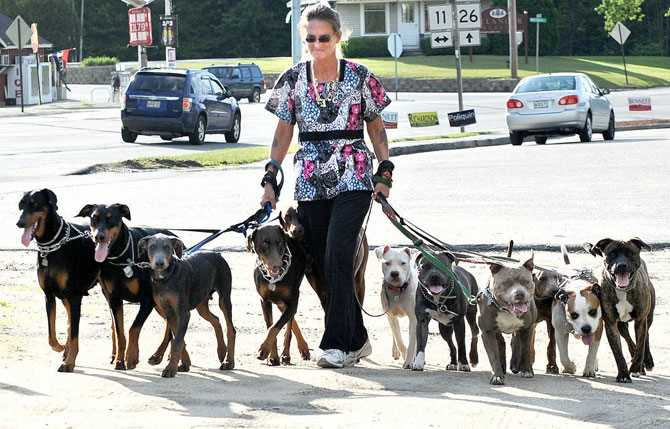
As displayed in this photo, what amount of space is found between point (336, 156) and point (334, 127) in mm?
184

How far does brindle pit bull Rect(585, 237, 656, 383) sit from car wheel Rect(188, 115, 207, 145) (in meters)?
25.6

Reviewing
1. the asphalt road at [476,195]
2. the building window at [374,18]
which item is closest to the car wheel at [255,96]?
the building window at [374,18]

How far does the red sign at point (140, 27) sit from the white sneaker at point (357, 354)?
44375mm

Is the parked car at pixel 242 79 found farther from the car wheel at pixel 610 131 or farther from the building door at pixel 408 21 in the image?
the car wheel at pixel 610 131

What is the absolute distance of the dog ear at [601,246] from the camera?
327 inches

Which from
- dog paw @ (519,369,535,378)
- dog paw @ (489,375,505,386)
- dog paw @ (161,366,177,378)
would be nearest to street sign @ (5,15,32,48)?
dog paw @ (161,366,177,378)

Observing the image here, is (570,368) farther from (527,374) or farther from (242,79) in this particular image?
(242,79)

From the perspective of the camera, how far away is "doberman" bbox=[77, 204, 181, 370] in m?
8.84

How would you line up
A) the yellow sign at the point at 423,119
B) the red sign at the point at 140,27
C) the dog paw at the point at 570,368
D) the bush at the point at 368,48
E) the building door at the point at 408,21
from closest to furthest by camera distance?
the dog paw at the point at 570,368 < the yellow sign at the point at 423,119 < the red sign at the point at 140,27 < the bush at the point at 368,48 < the building door at the point at 408,21

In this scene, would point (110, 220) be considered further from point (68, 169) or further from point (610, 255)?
point (68, 169)

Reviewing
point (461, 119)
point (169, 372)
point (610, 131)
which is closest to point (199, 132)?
point (461, 119)

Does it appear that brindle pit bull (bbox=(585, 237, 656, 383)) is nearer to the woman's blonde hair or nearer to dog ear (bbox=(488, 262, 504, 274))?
dog ear (bbox=(488, 262, 504, 274))

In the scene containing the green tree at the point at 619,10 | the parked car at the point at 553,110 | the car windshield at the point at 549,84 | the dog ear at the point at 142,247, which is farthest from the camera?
the green tree at the point at 619,10

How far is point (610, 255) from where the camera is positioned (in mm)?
8258
